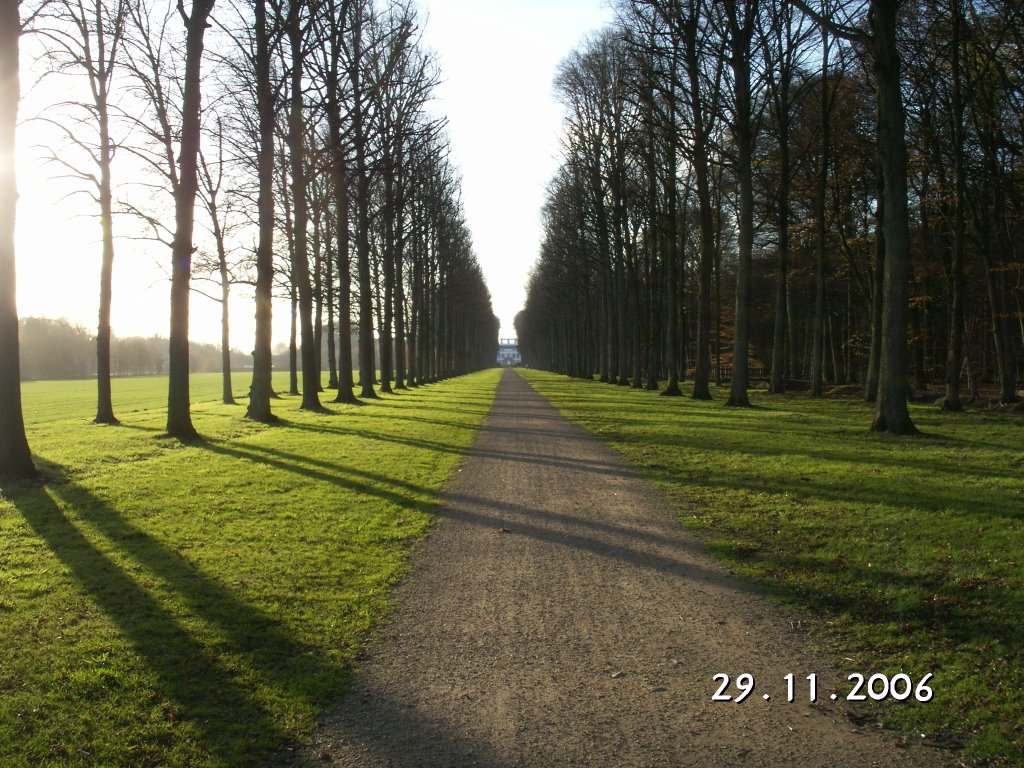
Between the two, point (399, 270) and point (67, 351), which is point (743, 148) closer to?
point (399, 270)

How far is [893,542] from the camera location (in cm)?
686

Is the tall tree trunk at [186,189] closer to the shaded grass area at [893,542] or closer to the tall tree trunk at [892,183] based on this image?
the shaded grass area at [893,542]

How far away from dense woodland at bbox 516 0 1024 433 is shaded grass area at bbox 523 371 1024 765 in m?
3.30

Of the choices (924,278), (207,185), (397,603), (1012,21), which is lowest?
(397,603)

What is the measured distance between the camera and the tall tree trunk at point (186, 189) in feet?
47.8

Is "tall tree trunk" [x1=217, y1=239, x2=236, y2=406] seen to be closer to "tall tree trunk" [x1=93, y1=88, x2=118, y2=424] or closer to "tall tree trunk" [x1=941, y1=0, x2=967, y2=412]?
"tall tree trunk" [x1=93, y1=88, x2=118, y2=424]

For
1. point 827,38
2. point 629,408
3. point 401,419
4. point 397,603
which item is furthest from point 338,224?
point 397,603

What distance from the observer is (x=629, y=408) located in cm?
2516

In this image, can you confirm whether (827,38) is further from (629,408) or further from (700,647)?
(700,647)

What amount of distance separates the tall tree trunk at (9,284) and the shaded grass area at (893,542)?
8886mm

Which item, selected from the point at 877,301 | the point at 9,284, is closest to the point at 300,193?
the point at 9,284

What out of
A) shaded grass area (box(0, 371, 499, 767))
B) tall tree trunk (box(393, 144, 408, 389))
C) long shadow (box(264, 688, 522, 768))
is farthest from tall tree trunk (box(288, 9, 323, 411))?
long shadow (box(264, 688, 522, 768))

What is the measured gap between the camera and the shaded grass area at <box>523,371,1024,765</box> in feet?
13.4

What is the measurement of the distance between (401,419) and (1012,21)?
18.4 metres
